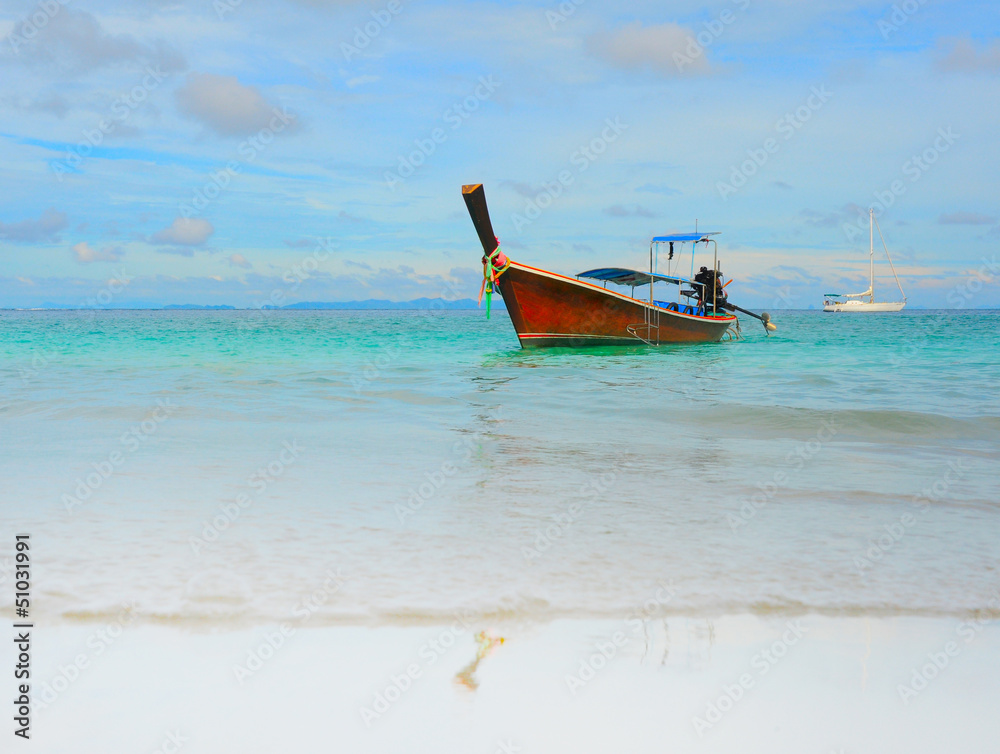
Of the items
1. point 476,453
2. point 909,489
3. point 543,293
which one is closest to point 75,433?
point 476,453

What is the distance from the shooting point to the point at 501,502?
5723 millimetres

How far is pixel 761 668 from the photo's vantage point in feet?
10.1

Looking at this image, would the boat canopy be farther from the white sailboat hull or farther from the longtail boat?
the white sailboat hull

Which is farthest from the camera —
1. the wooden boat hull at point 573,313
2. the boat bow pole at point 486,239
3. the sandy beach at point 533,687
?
the wooden boat hull at point 573,313

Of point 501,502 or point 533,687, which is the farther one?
point 501,502

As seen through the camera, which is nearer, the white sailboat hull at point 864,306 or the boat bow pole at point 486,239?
the boat bow pole at point 486,239

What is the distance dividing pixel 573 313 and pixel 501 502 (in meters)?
19.0

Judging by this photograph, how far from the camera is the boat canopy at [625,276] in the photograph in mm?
24453

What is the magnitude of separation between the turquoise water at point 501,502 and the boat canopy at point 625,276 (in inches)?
467

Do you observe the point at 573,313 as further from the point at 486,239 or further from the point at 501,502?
the point at 501,502

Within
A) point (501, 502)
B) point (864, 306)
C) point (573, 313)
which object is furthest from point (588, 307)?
point (864, 306)

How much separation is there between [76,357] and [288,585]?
2322cm

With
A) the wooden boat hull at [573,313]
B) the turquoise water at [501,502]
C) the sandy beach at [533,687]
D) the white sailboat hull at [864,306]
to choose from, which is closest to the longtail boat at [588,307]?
the wooden boat hull at [573,313]

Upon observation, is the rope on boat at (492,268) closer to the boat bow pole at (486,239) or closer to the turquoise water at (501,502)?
the boat bow pole at (486,239)
